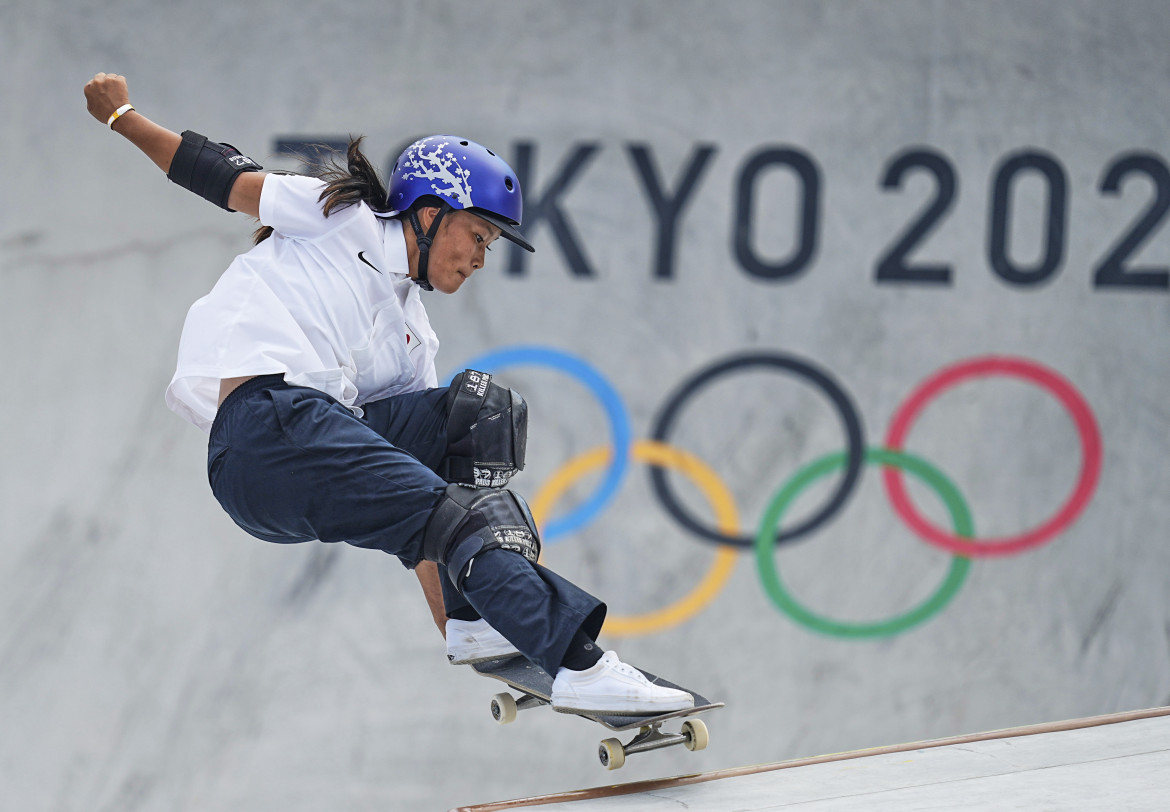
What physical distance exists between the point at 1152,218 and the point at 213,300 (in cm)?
654

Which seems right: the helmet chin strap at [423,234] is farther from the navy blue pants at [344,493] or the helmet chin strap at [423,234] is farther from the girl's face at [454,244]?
the navy blue pants at [344,493]

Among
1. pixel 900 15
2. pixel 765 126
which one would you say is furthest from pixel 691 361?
pixel 900 15

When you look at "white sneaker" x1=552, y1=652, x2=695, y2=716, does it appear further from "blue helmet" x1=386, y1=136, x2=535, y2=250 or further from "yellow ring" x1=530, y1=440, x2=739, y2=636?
"yellow ring" x1=530, y1=440, x2=739, y2=636

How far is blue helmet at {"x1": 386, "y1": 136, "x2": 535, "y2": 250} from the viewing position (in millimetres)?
3023

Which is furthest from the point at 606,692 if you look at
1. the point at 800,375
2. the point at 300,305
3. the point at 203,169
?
the point at 800,375

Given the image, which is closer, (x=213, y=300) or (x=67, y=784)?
(x=213, y=300)

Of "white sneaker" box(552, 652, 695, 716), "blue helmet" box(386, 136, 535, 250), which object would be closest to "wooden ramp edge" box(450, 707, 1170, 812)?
"white sneaker" box(552, 652, 695, 716)

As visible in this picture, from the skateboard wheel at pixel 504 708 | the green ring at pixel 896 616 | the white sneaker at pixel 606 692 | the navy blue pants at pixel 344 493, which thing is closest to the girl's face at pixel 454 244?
the navy blue pants at pixel 344 493

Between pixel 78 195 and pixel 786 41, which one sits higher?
pixel 786 41

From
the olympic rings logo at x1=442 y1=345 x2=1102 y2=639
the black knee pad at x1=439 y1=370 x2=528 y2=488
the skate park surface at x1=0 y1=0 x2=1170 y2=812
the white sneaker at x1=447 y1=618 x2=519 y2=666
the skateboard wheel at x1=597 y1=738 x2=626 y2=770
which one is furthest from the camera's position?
the olympic rings logo at x1=442 y1=345 x2=1102 y2=639

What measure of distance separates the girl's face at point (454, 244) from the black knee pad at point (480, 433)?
290 mm

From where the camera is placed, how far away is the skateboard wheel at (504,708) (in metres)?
3.23

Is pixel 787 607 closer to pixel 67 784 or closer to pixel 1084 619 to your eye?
pixel 1084 619

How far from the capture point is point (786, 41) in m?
6.83
